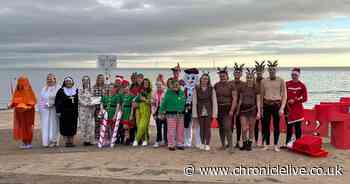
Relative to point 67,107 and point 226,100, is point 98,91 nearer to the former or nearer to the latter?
point 67,107

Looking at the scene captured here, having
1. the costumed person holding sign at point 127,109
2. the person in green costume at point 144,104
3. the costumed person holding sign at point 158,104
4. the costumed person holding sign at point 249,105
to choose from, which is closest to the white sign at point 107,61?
the costumed person holding sign at point 127,109

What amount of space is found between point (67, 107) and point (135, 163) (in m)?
2.74

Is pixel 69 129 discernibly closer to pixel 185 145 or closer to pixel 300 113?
pixel 185 145

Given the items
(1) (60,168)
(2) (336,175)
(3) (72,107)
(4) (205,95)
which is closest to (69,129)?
(3) (72,107)

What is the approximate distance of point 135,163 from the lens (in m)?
9.37

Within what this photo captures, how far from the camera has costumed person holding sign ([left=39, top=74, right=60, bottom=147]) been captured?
11.4 m

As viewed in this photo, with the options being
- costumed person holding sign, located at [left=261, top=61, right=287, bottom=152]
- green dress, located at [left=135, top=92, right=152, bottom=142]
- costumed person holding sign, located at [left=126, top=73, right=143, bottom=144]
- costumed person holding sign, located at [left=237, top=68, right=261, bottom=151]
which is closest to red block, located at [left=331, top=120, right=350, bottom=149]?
costumed person holding sign, located at [left=261, top=61, right=287, bottom=152]

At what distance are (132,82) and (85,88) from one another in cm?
106

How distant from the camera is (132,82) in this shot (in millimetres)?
11492

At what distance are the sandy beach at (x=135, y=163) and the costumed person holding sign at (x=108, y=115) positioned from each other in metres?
0.43

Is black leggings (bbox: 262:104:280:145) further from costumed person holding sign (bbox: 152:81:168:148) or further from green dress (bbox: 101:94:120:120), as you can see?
green dress (bbox: 101:94:120:120)

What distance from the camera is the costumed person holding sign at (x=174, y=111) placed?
10734mm

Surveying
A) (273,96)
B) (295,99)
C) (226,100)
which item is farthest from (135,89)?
(295,99)

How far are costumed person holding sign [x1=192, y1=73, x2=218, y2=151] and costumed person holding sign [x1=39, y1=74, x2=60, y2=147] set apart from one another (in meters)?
3.21
